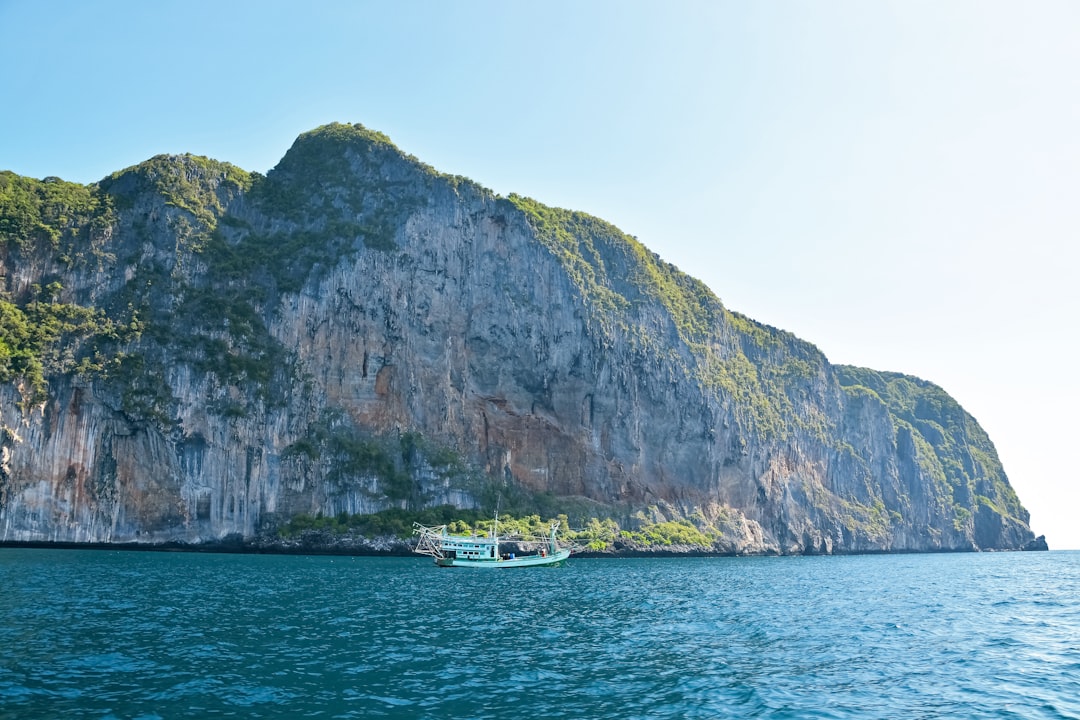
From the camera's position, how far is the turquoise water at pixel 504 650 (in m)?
22.4

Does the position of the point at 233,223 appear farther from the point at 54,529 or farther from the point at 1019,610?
the point at 1019,610

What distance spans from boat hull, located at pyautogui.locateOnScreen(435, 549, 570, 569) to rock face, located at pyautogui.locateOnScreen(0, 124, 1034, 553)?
84.4 ft

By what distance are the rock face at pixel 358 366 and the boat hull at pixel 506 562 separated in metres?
25.7

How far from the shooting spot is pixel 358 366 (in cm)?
10981

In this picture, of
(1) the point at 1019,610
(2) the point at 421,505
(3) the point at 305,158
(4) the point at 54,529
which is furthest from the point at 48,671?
(3) the point at 305,158

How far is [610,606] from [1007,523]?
184306 mm

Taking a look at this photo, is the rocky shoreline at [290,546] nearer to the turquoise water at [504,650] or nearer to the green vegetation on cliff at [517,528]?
the green vegetation on cliff at [517,528]

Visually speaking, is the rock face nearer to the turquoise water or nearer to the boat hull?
the boat hull

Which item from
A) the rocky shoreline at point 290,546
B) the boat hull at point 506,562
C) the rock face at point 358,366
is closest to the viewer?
the boat hull at point 506,562

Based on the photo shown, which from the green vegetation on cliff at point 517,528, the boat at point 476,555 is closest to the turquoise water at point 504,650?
the boat at point 476,555

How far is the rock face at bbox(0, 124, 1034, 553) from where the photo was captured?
295 feet

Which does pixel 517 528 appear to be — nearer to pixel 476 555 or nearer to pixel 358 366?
pixel 476 555

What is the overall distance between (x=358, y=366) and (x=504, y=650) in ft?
275

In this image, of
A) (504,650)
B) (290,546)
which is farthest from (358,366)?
(504,650)
